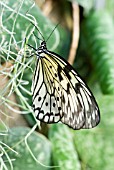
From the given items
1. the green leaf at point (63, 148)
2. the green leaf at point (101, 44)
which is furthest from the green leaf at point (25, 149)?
the green leaf at point (101, 44)

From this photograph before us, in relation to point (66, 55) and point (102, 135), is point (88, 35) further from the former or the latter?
point (102, 135)

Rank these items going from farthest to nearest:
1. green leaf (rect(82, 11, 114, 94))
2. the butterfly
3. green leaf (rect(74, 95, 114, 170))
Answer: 1. green leaf (rect(82, 11, 114, 94))
2. green leaf (rect(74, 95, 114, 170))
3. the butterfly

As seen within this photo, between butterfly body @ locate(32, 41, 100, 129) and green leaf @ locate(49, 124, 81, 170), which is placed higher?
butterfly body @ locate(32, 41, 100, 129)

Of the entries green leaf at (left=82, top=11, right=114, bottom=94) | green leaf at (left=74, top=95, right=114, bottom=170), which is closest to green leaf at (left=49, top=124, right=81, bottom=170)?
green leaf at (left=74, top=95, right=114, bottom=170)

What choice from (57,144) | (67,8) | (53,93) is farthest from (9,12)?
(67,8)

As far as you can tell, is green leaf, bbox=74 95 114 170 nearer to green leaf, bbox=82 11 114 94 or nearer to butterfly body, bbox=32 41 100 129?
green leaf, bbox=82 11 114 94

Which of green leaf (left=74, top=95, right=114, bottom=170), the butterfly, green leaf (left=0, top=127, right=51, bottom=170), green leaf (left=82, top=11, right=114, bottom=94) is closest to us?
the butterfly

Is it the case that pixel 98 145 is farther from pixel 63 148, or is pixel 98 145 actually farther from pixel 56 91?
pixel 56 91
